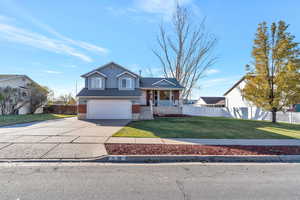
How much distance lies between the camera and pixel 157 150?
18.7 feet

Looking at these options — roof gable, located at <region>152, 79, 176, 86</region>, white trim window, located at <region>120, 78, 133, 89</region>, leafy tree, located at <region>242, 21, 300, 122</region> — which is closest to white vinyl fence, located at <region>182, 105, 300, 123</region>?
leafy tree, located at <region>242, 21, 300, 122</region>

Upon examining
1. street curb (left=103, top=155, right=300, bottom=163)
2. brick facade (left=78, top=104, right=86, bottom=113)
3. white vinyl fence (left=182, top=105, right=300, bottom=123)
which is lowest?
street curb (left=103, top=155, right=300, bottom=163)

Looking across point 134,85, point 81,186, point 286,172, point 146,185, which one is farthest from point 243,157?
point 134,85

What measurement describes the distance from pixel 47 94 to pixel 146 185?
27625 mm

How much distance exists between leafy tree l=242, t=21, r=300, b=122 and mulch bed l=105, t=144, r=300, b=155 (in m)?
8.57

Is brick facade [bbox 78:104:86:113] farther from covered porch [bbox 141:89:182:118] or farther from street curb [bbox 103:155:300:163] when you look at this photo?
street curb [bbox 103:155:300:163]

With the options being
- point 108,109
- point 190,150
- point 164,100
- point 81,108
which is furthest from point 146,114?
point 190,150

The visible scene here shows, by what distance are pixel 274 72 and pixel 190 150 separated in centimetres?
1366

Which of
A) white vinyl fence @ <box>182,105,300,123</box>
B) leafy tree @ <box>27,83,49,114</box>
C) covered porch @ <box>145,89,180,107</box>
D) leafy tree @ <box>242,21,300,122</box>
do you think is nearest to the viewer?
leafy tree @ <box>242,21,300,122</box>

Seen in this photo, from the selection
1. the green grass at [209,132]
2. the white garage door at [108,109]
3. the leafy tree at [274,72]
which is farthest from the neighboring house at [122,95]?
the leafy tree at [274,72]

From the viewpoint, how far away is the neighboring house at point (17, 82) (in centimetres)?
2136

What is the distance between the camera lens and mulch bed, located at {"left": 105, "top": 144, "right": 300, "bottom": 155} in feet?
18.0

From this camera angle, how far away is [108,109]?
16.6 meters

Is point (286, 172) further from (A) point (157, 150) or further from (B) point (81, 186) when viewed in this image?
(B) point (81, 186)
